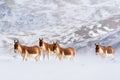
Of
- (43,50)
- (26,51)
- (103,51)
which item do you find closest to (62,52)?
(43,50)

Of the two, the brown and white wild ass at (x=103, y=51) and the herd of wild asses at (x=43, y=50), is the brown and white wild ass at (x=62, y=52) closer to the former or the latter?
the herd of wild asses at (x=43, y=50)

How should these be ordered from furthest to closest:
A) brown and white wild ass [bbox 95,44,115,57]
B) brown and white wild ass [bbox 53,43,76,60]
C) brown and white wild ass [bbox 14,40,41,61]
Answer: brown and white wild ass [bbox 95,44,115,57]
brown and white wild ass [bbox 53,43,76,60]
brown and white wild ass [bbox 14,40,41,61]

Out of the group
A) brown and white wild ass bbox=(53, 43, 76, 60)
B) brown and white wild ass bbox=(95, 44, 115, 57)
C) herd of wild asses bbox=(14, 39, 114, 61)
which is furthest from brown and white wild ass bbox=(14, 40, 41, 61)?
brown and white wild ass bbox=(95, 44, 115, 57)

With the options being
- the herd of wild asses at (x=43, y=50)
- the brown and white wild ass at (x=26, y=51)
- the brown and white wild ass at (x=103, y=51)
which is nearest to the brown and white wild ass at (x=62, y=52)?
the herd of wild asses at (x=43, y=50)

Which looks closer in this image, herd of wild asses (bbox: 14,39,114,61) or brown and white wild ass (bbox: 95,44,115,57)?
herd of wild asses (bbox: 14,39,114,61)

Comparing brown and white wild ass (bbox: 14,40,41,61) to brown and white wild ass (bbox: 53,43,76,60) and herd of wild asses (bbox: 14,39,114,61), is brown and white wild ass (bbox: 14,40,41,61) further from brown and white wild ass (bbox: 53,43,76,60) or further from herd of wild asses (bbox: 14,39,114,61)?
brown and white wild ass (bbox: 53,43,76,60)

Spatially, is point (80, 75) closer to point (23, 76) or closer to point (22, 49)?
point (23, 76)

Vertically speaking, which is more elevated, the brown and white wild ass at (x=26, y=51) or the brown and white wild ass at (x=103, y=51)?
the brown and white wild ass at (x=26, y=51)

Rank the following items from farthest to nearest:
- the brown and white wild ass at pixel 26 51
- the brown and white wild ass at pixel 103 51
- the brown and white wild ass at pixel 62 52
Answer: the brown and white wild ass at pixel 103 51 < the brown and white wild ass at pixel 62 52 < the brown and white wild ass at pixel 26 51

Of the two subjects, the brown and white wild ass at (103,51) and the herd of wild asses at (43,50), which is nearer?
the herd of wild asses at (43,50)

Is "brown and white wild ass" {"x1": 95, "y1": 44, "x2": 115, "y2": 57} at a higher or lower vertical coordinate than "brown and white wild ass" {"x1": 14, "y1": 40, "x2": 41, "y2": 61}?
lower

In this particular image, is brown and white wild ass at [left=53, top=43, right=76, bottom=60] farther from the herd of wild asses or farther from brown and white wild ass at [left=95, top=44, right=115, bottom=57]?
brown and white wild ass at [left=95, top=44, right=115, bottom=57]

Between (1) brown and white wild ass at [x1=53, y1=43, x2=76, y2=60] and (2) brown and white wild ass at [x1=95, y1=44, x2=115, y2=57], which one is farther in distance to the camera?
(2) brown and white wild ass at [x1=95, y1=44, x2=115, y2=57]

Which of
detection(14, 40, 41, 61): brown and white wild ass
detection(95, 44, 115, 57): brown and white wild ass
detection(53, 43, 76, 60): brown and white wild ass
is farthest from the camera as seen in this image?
detection(95, 44, 115, 57): brown and white wild ass
